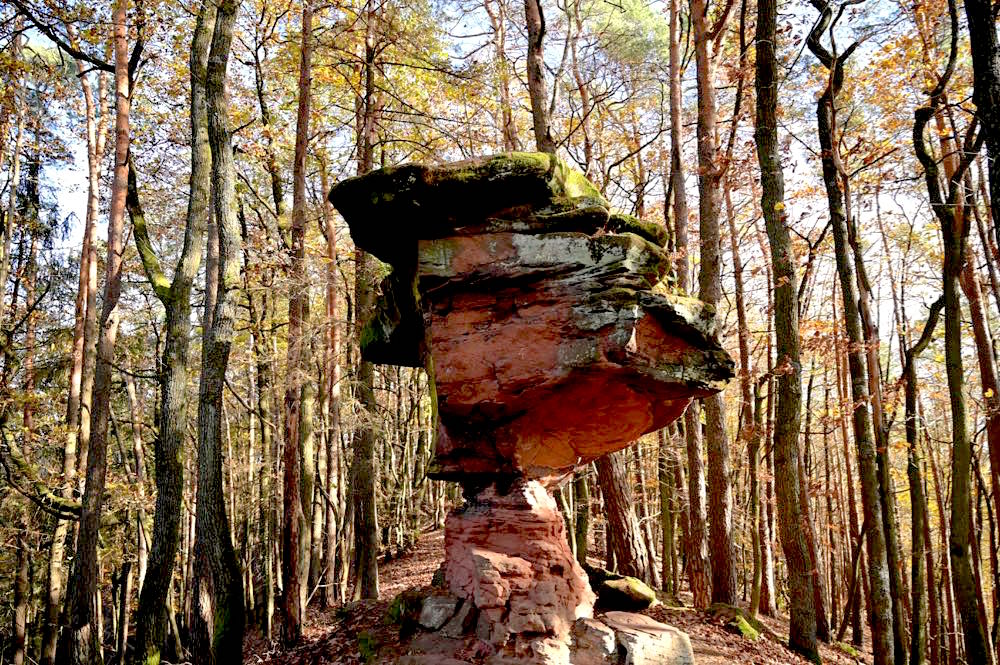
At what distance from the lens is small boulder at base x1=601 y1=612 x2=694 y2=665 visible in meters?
6.45

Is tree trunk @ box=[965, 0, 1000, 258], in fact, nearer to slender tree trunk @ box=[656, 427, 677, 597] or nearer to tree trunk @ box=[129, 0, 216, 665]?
tree trunk @ box=[129, 0, 216, 665]

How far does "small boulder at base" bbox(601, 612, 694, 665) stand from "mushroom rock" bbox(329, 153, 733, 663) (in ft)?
2.01

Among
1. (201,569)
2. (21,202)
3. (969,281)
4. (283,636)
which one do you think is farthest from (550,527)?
(21,202)

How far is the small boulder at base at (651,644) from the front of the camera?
21.2 ft

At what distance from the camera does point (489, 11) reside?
14.7 meters

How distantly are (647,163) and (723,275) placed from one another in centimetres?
400

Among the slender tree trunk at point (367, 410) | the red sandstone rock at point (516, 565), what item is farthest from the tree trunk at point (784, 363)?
the slender tree trunk at point (367, 410)

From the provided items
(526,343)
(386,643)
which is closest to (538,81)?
(526,343)

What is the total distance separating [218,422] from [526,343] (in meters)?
4.43

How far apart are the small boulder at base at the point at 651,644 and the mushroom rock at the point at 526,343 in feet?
2.01

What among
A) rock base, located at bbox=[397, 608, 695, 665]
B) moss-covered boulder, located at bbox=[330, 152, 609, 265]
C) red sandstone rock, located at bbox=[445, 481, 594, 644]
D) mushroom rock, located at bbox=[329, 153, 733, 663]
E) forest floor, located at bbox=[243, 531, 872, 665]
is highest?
moss-covered boulder, located at bbox=[330, 152, 609, 265]

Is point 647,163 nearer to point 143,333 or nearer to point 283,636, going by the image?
point 283,636

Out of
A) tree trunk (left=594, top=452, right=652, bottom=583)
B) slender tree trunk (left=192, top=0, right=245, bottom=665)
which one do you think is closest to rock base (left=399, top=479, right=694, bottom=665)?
slender tree trunk (left=192, top=0, right=245, bottom=665)

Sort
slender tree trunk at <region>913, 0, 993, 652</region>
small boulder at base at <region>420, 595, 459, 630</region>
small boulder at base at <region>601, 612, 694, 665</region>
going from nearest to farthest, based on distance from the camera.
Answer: small boulder at base at <region>601, 612, 694, 665</region> → small boulder at base at <region>420, 595, 459, 630</region> → slender tree trunk at <region>913, 0, 993, 652</region>
